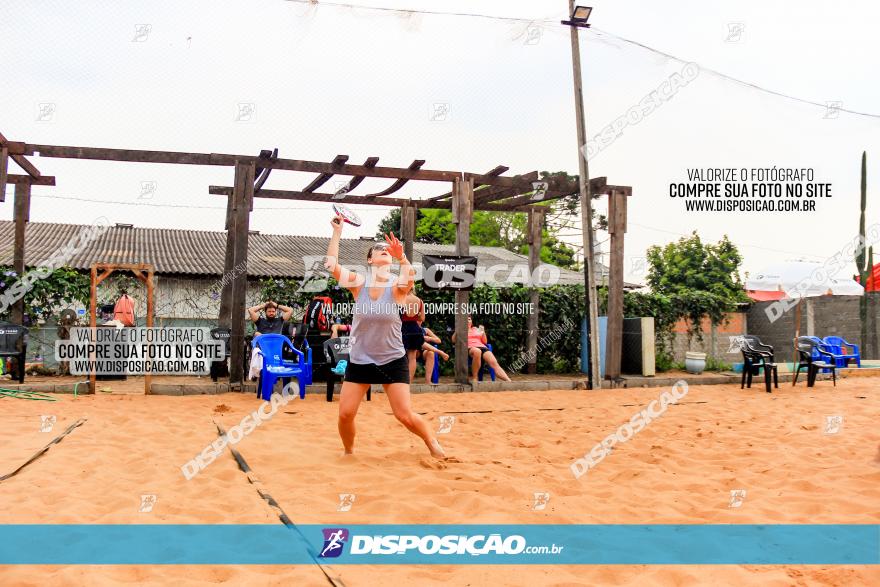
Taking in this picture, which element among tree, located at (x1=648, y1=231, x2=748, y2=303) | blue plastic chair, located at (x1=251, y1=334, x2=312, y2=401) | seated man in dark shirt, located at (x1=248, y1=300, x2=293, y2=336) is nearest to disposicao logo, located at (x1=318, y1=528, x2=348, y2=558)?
blue plastic chair, located at (x1=251, y1=334, x2=312, y2=401)

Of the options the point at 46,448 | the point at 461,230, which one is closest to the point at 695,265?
the point at 461,230

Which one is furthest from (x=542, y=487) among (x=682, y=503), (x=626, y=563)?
(x=626, y=563)

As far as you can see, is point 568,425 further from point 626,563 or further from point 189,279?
point 189,279

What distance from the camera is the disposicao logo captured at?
3299 millimetres

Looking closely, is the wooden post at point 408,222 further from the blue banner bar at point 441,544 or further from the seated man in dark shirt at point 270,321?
the blue banner bar at point 441,544

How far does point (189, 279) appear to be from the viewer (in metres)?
21.5

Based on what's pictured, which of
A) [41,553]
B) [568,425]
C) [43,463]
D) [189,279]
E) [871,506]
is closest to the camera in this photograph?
[41,553]

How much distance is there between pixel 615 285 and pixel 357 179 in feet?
18.3

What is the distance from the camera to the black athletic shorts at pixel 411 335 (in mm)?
9836

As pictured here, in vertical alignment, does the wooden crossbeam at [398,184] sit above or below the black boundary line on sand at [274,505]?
above

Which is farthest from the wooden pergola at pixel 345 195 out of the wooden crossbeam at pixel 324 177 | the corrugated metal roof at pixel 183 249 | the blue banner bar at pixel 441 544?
the blue banner bar at pixel 441 544

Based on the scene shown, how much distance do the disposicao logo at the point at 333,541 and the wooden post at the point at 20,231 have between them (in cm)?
1016

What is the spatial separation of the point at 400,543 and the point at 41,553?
177 centimetres

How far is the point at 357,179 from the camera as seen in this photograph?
41.2 ft
